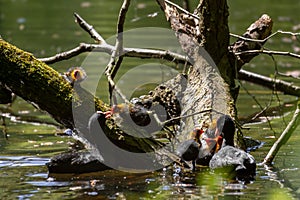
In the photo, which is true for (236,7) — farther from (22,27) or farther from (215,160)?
(215,160)

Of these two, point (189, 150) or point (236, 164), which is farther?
point (189, 150)

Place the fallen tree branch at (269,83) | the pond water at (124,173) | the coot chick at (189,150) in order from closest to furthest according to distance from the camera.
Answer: the pond water at (124,173) → the coot chick at (189,150) → the fallen tree branch at (269,83)

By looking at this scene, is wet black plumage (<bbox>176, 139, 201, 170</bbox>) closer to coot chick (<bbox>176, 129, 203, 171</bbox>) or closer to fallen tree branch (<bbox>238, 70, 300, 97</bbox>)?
coot chick (<bbox>176, 129, 203, 171</bbox>)

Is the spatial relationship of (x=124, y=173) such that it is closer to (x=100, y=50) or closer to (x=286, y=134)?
(x=286, y=134)

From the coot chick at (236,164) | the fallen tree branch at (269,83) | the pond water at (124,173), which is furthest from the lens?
the fallen tree branch at (269,83)

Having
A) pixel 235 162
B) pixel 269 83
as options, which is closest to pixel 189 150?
pixel 235 162

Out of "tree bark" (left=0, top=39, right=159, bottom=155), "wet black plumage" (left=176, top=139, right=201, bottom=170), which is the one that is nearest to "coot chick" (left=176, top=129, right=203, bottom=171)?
"wet black plumage" (left=176, top=139, right=201, bottom=170)

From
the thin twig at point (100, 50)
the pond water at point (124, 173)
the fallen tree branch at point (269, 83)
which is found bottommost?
the pond water at point (124, 173)

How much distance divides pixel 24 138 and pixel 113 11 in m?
12.1

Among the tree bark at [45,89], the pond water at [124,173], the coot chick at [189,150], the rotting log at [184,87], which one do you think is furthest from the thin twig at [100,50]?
the coot chick at [189,150]

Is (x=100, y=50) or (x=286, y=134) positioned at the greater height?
(x=100, y=50)

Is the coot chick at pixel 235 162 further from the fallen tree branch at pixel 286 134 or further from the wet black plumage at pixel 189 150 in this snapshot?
the fallen tree branch at pixel 286 134

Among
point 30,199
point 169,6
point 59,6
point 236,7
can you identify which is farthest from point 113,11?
point 30,199

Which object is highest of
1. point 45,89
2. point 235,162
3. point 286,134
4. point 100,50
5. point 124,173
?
point 100,50
